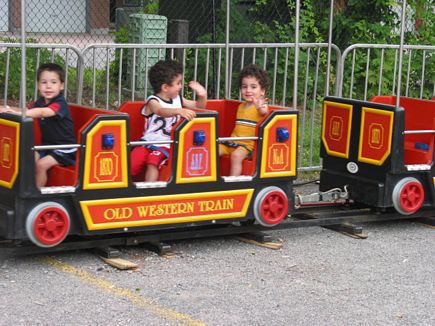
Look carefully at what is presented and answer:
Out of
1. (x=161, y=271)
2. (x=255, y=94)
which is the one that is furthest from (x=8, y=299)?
(x=255, y=94)

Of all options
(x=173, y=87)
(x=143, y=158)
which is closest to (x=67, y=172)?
(x=143, y=158)

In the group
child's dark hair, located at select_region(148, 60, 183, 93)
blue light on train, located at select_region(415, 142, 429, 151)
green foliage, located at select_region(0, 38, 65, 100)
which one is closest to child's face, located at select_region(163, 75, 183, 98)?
child's dark hair, located at select_region(148, 60, 183, 93)

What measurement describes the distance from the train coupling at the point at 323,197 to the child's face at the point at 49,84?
2046 millimetres

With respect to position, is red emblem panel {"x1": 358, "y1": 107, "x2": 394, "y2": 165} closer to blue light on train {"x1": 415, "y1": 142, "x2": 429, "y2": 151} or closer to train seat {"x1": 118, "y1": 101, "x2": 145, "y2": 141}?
blue light on train {"x1": 415, "y1": 142, "x2": 429, "y2": 151}

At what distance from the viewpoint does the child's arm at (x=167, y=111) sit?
6.28 m

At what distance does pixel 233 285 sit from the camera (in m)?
5.79

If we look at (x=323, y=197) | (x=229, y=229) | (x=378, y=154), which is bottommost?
(x=229, y=229)

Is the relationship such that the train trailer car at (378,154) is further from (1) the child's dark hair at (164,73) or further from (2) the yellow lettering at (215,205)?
(1) the child's dark hair at (164,73)

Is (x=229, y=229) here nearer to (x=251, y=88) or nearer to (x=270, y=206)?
(x=270, y=206)

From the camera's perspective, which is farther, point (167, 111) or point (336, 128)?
point (336, 128)

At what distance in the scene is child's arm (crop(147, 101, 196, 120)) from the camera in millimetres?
6281

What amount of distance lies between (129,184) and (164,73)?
0.92m

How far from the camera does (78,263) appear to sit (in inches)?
241

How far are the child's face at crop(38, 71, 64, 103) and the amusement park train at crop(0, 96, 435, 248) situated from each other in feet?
1.09
